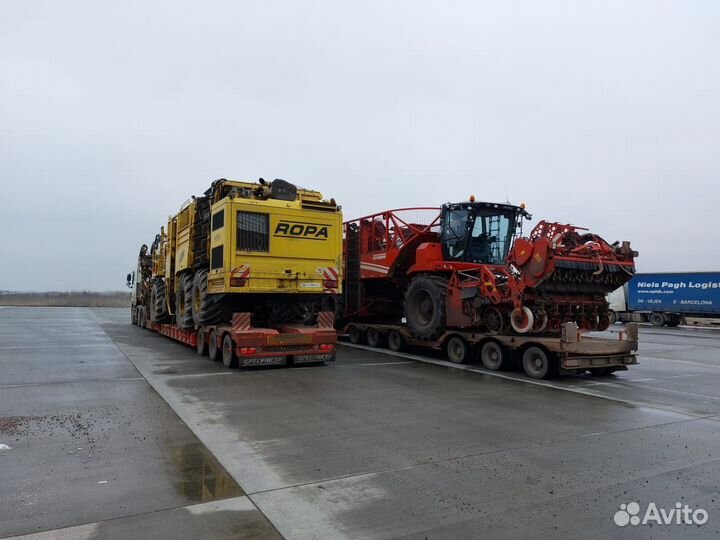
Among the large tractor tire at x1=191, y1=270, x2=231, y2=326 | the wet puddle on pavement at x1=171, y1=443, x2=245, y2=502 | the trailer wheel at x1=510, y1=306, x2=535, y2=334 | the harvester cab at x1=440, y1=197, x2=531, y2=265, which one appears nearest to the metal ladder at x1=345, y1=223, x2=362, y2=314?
the harvester cab at x1=440, y1=197, x2=531, y2=265

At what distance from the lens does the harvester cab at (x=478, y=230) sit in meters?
13.1

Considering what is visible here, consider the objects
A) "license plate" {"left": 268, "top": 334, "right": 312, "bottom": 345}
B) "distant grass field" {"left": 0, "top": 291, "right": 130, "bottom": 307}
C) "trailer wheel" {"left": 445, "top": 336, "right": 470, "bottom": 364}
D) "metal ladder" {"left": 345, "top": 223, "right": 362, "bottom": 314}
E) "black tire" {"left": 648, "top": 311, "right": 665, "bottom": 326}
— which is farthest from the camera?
"distant grass field" {"left": 0, "top": 291, "right": 130, "bottom": 307}

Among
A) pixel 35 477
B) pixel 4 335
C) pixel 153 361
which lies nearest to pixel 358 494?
pixel 35 477

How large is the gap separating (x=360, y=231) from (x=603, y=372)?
8353 millimetres

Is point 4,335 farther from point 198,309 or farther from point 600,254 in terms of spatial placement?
point 600,254

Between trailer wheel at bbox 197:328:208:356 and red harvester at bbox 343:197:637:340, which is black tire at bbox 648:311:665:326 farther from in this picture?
trailer wheel at bbox 197:328:208:356

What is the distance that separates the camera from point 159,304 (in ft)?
59.3

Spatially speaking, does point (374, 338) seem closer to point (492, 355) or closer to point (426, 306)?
point (426, 306)

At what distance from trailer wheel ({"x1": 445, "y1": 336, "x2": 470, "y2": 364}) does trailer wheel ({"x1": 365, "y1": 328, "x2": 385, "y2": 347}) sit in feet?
10.9

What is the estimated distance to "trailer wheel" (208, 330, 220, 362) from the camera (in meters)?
11.8

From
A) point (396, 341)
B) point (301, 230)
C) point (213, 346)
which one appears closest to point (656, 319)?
point (396, 341)

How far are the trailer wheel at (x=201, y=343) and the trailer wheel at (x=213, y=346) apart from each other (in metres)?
0.54

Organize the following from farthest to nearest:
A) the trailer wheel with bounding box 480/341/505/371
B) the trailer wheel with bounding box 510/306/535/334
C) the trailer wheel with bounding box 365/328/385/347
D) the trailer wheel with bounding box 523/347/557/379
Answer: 1. the trailer wheel with bounding box 365/328/385/347
2. the trailer wheel with bounding box 480/341/505/371
3. the trailer wheel with bounding box 510/306/535/334
4. the trailer wheel with bounding box 523/347/557/379

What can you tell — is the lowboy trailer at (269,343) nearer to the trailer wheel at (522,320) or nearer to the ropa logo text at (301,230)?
the ropa logo text at (301,230)
